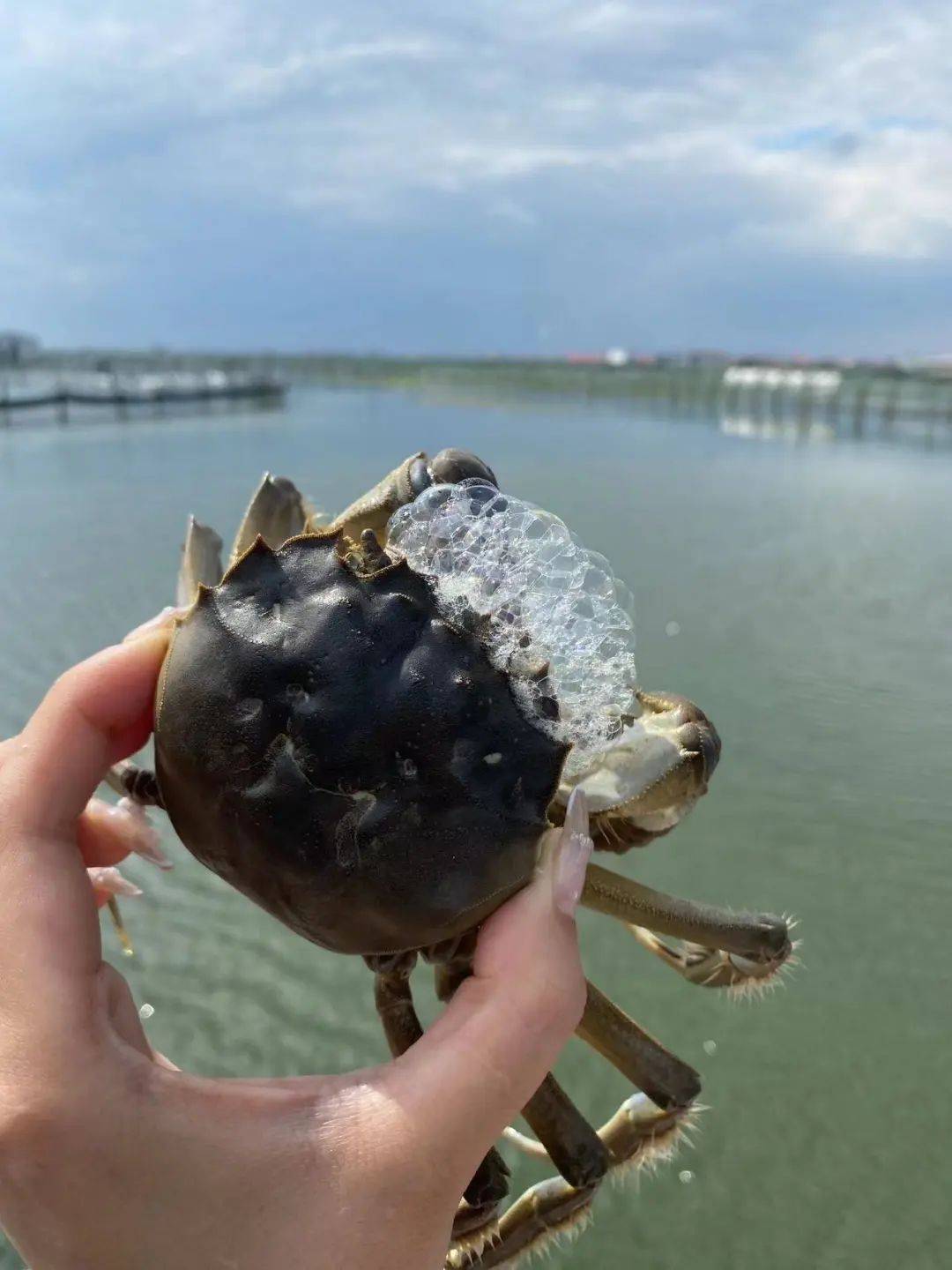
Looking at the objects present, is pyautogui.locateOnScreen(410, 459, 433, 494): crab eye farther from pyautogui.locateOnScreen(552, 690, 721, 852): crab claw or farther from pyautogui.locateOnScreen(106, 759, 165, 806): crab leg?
pyautogui.locateOnScreen(106, 759, 165, 806): crab leg

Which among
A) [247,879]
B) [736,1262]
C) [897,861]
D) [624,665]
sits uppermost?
[624,665]

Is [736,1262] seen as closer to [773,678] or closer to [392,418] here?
[773,678]

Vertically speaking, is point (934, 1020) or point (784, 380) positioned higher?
point (784, 380)

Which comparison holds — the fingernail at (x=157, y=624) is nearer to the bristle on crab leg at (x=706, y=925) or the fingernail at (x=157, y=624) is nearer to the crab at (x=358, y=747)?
the crab at (x=358, y=747)

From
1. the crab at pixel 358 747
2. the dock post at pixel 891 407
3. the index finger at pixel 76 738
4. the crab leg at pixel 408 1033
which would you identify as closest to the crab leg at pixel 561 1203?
the crab leg at pixel 408 1033

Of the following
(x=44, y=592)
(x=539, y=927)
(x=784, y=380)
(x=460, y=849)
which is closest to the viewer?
(x=539, y=927)

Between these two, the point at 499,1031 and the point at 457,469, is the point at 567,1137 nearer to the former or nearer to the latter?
the point at 499,1031

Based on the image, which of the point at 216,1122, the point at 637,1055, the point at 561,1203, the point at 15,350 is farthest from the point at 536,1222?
the point at 15,350

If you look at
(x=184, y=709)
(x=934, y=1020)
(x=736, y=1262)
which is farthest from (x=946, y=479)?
(x=184, y=709)
